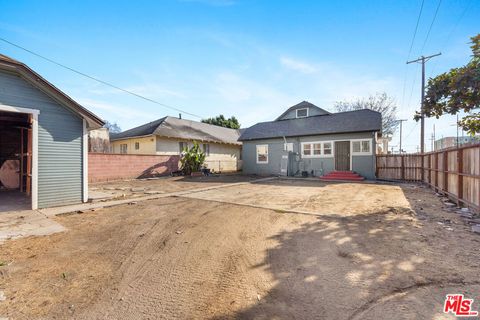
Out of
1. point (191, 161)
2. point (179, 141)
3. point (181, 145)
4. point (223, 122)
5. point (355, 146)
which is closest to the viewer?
point (355, 146)

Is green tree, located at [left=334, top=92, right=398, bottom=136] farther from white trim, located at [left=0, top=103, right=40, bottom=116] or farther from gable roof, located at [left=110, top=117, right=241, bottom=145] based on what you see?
white trim, located at [left=0, top=103, right=40, bottom=116]

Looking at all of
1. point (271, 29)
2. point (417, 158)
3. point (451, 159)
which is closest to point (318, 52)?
point (271, 29)

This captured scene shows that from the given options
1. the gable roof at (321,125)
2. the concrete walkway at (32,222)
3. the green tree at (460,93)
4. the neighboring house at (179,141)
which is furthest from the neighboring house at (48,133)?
the gable roof at (321,125)

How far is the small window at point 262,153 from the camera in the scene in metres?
18.0

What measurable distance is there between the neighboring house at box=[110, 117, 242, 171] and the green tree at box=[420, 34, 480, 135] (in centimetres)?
1648

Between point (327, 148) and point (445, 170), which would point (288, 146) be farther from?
point (445, 170)

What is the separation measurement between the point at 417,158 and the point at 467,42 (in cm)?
985

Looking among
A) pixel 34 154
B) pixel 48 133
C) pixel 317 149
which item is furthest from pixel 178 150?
pixel 34 154

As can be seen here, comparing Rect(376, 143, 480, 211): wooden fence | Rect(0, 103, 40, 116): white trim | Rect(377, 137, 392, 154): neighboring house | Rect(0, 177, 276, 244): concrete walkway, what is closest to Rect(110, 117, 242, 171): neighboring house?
Rect(0, 103, 40, 116): white trim

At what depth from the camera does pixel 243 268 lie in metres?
2.87

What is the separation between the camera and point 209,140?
20688mm

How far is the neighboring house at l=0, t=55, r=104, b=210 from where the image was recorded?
5637mm

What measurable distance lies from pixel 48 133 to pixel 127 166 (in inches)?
331

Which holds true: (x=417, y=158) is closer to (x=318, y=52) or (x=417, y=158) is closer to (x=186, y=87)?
(x=318, y=52)
